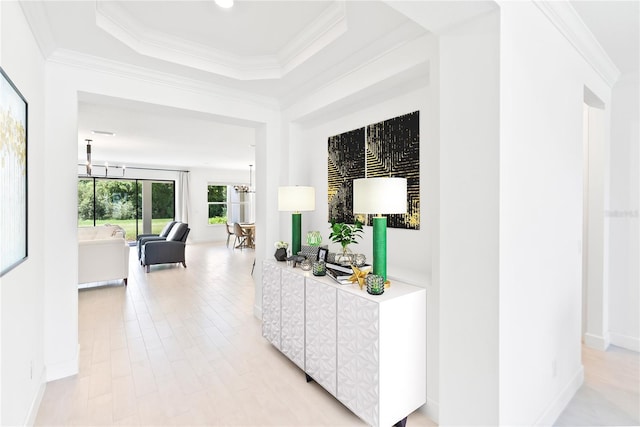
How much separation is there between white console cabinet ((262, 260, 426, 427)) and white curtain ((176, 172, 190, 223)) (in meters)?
9.00

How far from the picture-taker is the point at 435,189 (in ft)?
6.42

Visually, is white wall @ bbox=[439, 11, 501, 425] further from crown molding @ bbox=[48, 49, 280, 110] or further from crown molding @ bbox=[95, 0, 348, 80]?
crown molding @ bbox=[48, 49, 280, 110]

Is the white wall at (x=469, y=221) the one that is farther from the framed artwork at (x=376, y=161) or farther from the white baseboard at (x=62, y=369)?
the white baseboard at (x=62, y=369)

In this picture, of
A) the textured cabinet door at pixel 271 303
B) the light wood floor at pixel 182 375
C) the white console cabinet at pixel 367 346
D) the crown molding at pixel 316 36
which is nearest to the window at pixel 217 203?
the light wood floor at pixel 182 375

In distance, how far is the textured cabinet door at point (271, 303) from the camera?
2.80 meters

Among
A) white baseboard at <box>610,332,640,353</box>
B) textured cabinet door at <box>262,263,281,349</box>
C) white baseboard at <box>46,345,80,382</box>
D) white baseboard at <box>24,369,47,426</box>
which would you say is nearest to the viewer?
white baseboard at <box>24,369,47,426</box>

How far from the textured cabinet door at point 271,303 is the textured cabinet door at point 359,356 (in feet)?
2.84

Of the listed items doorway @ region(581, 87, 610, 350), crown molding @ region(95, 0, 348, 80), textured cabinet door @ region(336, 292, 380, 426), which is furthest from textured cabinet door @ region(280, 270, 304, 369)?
doorway @ region(581, 87, 610, 350)

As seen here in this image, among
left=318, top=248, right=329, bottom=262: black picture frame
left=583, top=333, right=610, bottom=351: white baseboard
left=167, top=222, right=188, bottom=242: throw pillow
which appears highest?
left=318, top=248, right=329, bottom=262: black picture frame

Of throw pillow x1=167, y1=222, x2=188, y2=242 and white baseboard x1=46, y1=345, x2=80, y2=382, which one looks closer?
white baseboard x1=46, y1=345, x2=80, y2=382

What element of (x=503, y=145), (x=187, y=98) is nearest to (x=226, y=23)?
(x=187, y=98)

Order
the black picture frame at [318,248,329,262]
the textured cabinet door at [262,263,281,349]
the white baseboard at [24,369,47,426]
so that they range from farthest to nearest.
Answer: the textured cabinet door at [262,263,281,349], the black picture frame at [318,248,329,262], the white baseboard at [24,369,47,426]

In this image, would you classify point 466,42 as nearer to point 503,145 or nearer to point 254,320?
point 503,145

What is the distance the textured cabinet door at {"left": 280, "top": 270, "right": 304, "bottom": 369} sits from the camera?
8.14 ft
